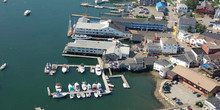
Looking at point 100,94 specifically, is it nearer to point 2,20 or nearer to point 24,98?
point 24,98

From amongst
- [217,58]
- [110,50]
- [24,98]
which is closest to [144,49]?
[110,50]

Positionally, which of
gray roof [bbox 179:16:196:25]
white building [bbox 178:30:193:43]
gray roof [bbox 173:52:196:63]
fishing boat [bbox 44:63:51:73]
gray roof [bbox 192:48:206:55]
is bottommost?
fishing boat [bbox 44:63:51:73]

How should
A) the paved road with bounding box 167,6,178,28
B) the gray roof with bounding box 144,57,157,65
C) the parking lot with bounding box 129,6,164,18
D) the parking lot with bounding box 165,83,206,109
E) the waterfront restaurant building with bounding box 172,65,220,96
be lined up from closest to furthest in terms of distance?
the parking lot with bounding box 165,83,206,109, the waterfront restaurant building with bounding box 172,65,220,96, the gray roof with bounding box 144,57,157,65, the paved road with bounding box 167,6,178,28, the parking lot with bounding box 129,6,164,18

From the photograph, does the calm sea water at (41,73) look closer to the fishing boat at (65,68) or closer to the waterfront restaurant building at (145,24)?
the fishing boat at (65,68)

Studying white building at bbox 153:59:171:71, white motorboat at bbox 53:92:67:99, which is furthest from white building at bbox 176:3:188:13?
white motorboat at bbox 53:92:67:99

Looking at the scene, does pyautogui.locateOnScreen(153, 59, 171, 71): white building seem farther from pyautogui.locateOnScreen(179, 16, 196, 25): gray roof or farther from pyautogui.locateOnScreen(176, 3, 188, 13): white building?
pyautogui.locateOnScreen(176, 3, 188, 13): white building

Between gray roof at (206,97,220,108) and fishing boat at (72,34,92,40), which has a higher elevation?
fishing boat at (72,34,92,40)

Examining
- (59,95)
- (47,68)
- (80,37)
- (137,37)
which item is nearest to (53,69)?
(47,68)

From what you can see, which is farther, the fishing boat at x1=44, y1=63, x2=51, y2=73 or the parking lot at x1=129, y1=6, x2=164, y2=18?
the parking lot at x1=129, y1=6, x2=164, y2=18

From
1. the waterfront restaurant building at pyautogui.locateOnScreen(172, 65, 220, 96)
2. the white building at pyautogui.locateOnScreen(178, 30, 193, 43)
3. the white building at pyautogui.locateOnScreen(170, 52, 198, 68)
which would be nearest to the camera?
the waterfront restaurant building at pyautogui.locateOnScreen(172, 65, 220, 96)
